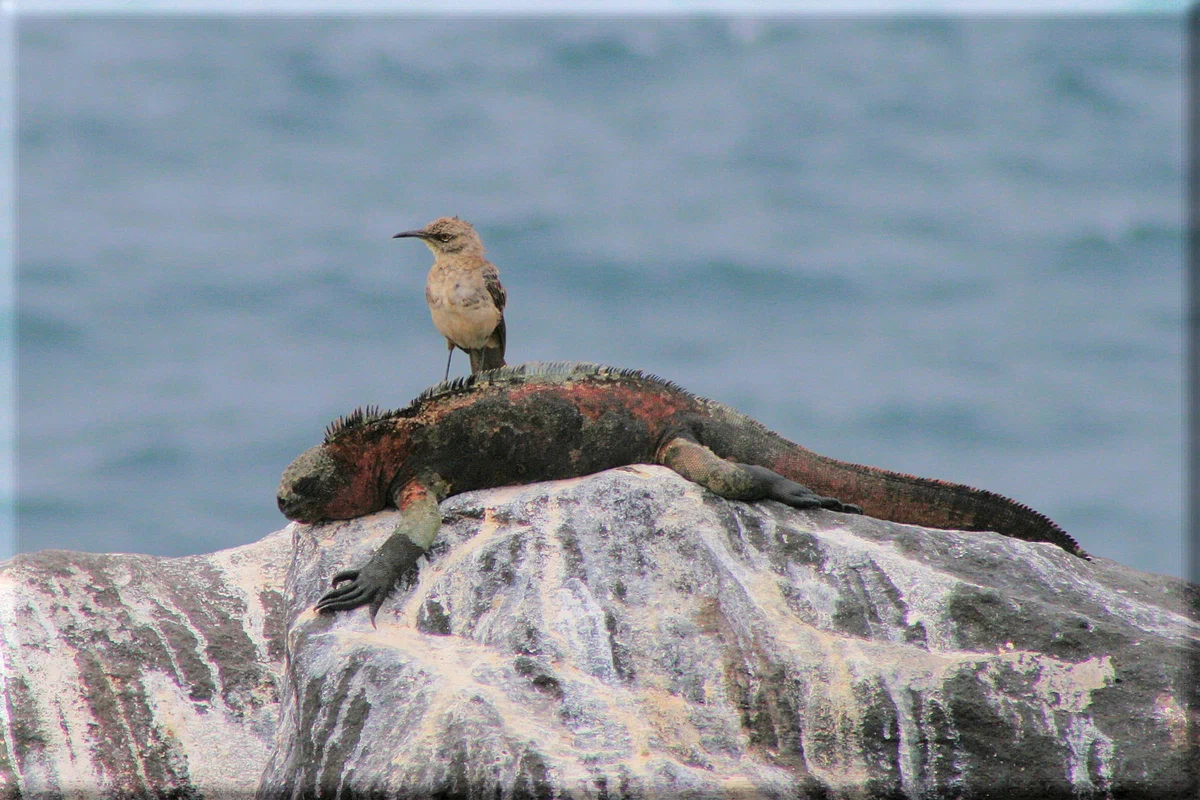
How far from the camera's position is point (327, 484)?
773 centimetres

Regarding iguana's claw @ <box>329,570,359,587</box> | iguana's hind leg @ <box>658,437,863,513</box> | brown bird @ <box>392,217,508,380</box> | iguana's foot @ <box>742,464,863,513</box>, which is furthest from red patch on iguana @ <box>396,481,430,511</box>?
brown bird @ <box>392,217,508,380</box>

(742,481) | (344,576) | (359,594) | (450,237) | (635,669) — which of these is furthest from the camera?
(450,237)

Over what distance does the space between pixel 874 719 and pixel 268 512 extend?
42446mm

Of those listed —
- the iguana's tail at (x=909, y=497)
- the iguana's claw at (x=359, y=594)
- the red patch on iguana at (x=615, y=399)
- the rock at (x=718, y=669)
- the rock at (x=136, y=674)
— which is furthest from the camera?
the iguana's tail at (x=909, y=497)

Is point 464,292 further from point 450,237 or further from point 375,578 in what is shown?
point 375,578

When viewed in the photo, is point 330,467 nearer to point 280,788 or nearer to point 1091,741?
point 280,788

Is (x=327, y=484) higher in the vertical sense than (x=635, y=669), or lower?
higher

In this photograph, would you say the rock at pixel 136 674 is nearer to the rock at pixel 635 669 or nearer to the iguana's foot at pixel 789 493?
the rock at pixel 635 669

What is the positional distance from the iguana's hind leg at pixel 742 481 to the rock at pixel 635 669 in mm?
79

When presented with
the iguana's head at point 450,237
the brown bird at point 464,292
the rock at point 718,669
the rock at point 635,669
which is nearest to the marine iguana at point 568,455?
the rock at point 635,669

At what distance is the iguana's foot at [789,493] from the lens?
754 cm

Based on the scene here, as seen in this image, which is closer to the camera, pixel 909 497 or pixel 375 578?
pixel 375 578

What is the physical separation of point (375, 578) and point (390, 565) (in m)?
0.10

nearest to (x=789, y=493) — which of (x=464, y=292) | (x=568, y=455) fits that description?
(x=568, y=455)
